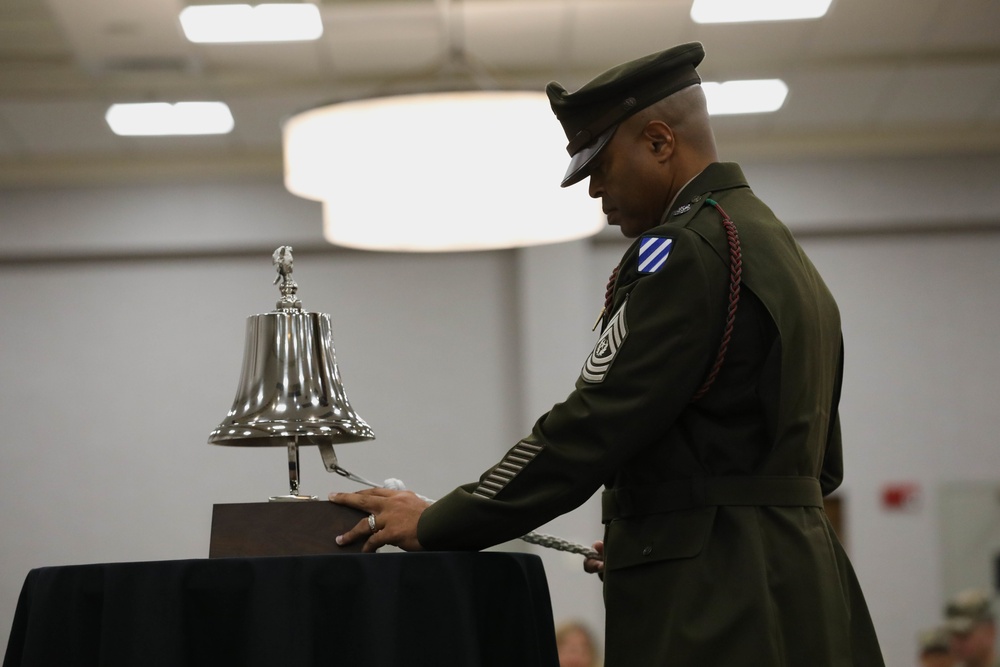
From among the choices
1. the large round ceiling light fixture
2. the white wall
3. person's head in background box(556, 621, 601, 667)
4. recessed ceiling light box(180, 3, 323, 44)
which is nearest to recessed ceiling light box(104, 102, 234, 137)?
the white wall

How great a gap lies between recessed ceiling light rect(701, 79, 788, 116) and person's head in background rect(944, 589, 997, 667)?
2.73 metres

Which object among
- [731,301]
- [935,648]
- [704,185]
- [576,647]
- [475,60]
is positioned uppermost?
[475,60]

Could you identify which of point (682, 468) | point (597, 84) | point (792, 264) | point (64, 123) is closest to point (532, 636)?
point (682, 468)

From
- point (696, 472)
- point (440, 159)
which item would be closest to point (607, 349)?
point (696, 472)

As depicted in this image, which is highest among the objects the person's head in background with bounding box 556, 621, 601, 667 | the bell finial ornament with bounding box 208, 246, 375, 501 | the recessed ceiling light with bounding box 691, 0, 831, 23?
the recessed ceiling light with bounding box 691, 0, 831, 23

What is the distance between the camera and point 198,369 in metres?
6.75

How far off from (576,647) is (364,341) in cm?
201

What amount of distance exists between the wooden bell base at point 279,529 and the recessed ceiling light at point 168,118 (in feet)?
15.2

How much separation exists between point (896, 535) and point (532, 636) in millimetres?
5358

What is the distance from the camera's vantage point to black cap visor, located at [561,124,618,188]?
1.77 meters

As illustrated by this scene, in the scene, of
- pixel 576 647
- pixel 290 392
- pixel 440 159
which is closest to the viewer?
pixel 290 392

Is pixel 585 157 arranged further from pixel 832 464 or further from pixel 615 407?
pixel 832 464

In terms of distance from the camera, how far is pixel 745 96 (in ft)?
20.0

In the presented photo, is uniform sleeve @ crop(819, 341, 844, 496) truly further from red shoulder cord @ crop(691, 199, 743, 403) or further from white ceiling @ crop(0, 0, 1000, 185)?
white ceiling @ crop(0, 0, 1000, 185)
